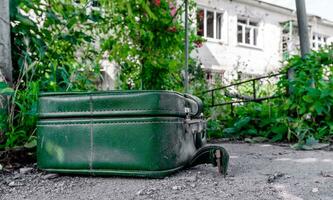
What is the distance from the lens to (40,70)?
2.38 metres

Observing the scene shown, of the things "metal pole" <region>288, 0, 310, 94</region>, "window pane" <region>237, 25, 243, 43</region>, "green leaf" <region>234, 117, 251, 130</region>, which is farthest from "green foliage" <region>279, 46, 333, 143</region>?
"window pane" <region>237, 25, 243, 43</region>

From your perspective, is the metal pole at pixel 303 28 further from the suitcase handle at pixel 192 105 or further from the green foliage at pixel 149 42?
the suitcase handle at pixel 192 105

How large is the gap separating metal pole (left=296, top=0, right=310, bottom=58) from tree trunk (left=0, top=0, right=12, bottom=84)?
3.15 meters

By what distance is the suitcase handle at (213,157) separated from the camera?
5.81ft

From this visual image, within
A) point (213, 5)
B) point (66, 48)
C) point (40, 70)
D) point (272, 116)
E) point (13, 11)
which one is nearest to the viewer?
point (13, 11)

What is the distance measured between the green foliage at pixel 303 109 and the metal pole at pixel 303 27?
159 millimetres

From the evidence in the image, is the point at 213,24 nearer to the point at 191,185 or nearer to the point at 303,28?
the point at 303,28

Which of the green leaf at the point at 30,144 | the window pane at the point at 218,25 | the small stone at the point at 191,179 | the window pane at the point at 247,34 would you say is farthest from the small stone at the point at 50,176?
the window pane at the point at 247,34

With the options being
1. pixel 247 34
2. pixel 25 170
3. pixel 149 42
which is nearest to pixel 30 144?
pixel 25 170

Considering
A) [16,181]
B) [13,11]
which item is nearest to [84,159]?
[16,181]

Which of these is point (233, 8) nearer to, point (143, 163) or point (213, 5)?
point (213, 5)

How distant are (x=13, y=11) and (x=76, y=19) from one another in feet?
1.48

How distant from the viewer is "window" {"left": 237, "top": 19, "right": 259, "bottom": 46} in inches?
541

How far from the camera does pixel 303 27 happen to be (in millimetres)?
3916
